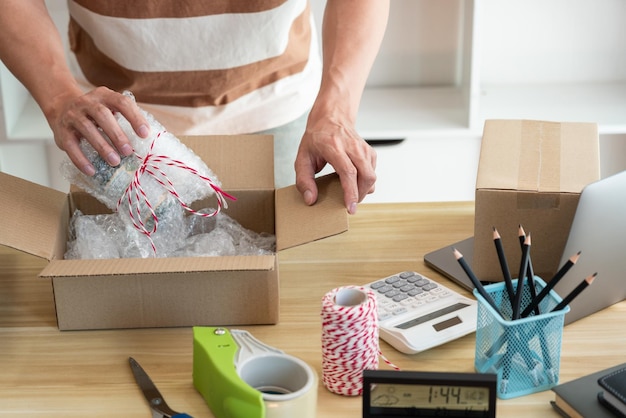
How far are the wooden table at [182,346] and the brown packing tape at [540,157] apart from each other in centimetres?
21

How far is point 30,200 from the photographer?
4.19 feet

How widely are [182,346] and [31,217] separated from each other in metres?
0.31

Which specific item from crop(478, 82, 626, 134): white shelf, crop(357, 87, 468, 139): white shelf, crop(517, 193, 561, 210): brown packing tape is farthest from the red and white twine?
crop(478, 82, 626, 134): white shelf

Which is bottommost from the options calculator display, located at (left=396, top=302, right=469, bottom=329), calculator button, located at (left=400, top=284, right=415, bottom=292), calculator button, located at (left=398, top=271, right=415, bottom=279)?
calculator display, located at (left=396, top=302, right=469, bottom=329)

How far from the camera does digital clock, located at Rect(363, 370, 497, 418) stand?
892mm

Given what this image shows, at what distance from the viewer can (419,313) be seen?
1183 millimetres

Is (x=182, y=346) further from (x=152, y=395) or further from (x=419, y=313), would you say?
(x=419, y=313)

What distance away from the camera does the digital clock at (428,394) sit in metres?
0.89

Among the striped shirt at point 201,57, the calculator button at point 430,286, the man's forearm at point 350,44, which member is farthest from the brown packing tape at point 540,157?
the striped shirt at point 201,57

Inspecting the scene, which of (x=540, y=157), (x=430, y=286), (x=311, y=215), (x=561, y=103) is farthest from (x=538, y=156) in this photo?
(x=561, y=103)

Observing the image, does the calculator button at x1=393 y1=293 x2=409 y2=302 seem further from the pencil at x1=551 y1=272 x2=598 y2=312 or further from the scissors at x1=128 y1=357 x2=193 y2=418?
the scissors at x1=128 y1=357 x2=193 y2=418

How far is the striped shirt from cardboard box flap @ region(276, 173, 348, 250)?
0.47m

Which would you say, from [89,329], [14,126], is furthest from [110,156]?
[14,126]

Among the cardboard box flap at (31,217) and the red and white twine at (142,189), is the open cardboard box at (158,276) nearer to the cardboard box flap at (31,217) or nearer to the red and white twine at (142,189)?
the cardboard box flap at (31,217)
